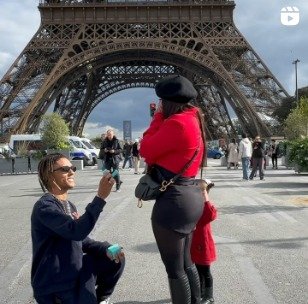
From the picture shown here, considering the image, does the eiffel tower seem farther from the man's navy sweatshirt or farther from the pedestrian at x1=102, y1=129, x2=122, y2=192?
the man's navy sweatshirt

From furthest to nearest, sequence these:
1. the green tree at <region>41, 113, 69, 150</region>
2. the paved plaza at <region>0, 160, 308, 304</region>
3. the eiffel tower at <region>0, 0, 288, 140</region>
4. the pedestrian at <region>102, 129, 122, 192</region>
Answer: the eiffel tower at <region>0, 0, 288, 140</region>, the green tree at <region>41, 113, 69, 150</region>, the pedestrian at <region>102, 129, 122, 192</region>, the paved plaza at <region>0, 160, 308, 304</region>

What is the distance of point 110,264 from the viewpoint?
131 inches

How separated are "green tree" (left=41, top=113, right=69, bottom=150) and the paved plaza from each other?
19416 millimetres

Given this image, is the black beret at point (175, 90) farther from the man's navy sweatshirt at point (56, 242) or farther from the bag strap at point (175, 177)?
the man's navy sweatshirt at point (56, 242)

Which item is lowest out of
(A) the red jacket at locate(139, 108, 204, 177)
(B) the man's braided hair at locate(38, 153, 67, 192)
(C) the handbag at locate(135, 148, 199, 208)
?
(C) the handbag at locate(135, 148, 199, 208)

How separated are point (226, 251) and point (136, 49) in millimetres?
33652

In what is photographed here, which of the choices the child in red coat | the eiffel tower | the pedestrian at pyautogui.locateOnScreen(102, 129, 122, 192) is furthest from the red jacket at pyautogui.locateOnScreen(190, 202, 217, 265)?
the eiffel tower

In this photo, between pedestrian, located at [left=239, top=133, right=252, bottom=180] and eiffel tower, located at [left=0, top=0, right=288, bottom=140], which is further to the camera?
eiffel tower, located at [left=0, top=0, right=288, bottom=140]

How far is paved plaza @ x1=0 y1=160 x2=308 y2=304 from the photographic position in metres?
4.19

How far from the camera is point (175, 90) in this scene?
3271 mm

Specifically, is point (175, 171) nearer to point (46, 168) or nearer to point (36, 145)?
point (46, 168)

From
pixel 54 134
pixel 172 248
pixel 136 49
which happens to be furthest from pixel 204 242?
pixel 136 49

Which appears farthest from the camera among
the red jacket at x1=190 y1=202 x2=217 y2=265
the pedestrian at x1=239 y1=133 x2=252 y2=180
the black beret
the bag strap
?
the pedestrian at x1=239 y1=133 x2=252 y2=180

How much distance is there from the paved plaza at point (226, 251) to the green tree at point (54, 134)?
19.4m
